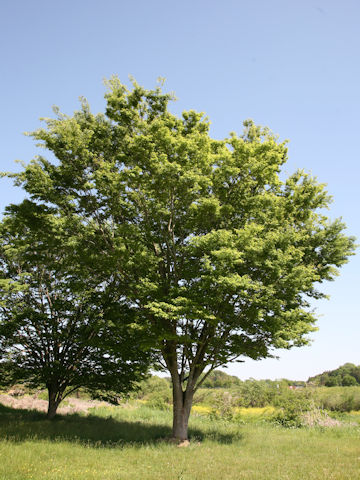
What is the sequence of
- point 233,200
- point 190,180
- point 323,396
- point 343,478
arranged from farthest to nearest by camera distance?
point 323,396 < point 233,200 < point 190,180 < point 343,478

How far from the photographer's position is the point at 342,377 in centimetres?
10444

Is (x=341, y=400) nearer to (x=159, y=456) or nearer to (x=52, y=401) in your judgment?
(x=52, y=401)

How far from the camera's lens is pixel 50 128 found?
13.4m

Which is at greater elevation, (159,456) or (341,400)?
(159,456)

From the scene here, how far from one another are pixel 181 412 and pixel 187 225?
8.41 meters

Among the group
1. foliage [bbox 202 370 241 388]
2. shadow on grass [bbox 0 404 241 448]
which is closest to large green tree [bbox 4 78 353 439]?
shadow on grass [bbox 0 404 241 448]

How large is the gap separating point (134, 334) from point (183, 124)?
10055 millimetres

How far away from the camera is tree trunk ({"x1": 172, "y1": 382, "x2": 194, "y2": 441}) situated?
14.4 meters

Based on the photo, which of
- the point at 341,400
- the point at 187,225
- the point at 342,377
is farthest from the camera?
the point at 342,377

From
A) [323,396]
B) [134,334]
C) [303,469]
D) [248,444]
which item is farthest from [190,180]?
[323,396]

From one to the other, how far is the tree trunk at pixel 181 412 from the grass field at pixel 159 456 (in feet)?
2.18

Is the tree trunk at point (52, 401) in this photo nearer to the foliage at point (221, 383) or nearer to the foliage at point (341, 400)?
the foliage at point (221, 383)

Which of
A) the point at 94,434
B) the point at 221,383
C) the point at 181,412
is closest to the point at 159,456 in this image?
the point at 181,412

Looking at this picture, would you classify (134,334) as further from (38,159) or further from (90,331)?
(38,159)
